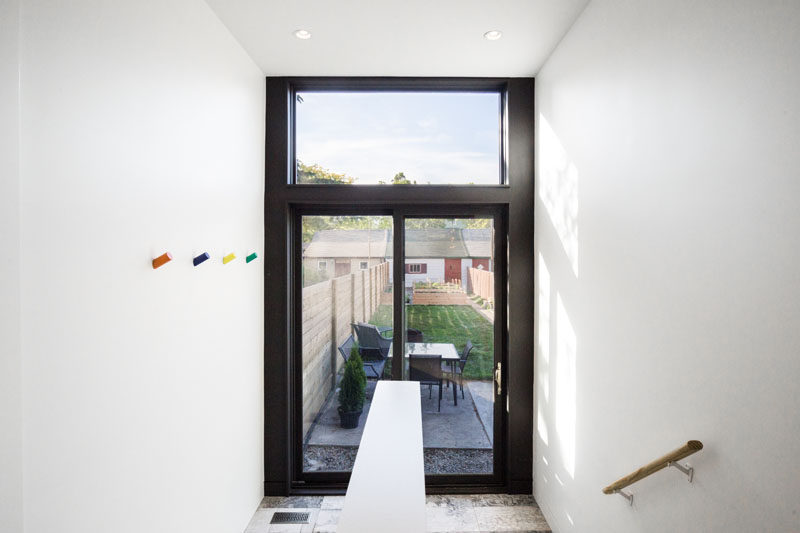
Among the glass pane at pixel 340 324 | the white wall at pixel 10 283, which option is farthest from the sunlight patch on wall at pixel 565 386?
the white wall at pixel 10 283

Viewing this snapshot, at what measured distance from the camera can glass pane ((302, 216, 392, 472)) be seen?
3170 millimetres

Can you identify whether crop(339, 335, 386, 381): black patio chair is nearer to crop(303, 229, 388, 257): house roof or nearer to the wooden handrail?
crop(303, 229, 388, 257): house roof

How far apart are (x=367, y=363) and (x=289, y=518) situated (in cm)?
115

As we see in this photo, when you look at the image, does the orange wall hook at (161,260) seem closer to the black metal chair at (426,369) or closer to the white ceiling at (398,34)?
the white ceiling at (398,34)

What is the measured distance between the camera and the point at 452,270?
317 centimetres

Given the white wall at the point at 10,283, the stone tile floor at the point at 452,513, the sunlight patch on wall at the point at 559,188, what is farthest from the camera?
the stone tile floor at the point at 452,513

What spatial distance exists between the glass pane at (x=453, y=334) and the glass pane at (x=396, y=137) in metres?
0.42

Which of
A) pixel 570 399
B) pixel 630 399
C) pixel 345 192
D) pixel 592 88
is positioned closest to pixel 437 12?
pixel 592 88

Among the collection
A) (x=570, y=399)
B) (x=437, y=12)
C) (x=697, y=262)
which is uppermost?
(x=437, y=12)

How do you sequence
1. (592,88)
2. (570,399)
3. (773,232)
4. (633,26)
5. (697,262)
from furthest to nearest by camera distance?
(570,399) → (592,88) → (633,26) → (697,262) → (773,232)

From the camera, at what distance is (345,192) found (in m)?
3.07

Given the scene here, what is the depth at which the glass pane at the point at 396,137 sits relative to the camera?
3.11 metres

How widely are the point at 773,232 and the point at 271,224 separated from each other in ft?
9.01

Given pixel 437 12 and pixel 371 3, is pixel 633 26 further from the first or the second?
pixel 371 3
